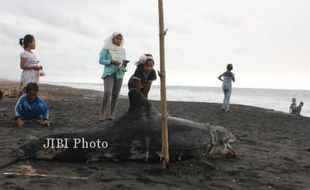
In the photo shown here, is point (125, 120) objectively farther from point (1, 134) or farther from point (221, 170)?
point (1, 134)

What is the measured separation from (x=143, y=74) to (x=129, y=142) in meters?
2.51

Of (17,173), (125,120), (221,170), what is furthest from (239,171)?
(17,173)

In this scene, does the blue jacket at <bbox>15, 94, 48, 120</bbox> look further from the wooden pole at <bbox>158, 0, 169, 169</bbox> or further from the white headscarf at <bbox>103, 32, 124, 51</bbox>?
the wooden pole at <bbox>158, 0, 169, 169</bbox>

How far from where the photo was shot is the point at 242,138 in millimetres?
9547

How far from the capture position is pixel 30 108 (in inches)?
348

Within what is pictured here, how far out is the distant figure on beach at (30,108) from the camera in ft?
28.3

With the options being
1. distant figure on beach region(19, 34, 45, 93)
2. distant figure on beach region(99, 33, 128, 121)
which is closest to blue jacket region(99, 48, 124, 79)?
distant figure on beach region(99, 33, 128, 121)

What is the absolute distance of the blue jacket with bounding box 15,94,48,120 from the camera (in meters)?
8.69

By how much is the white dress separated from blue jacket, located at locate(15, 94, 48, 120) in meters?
0.50

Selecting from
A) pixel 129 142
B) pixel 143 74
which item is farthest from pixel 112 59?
pixel 129 142

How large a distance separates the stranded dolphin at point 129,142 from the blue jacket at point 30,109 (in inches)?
109

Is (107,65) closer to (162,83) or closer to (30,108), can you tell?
(30,108)

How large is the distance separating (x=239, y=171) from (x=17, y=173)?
2956 mm

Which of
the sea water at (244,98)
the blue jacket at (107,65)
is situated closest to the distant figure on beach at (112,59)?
the blue jacket at (107,65)
